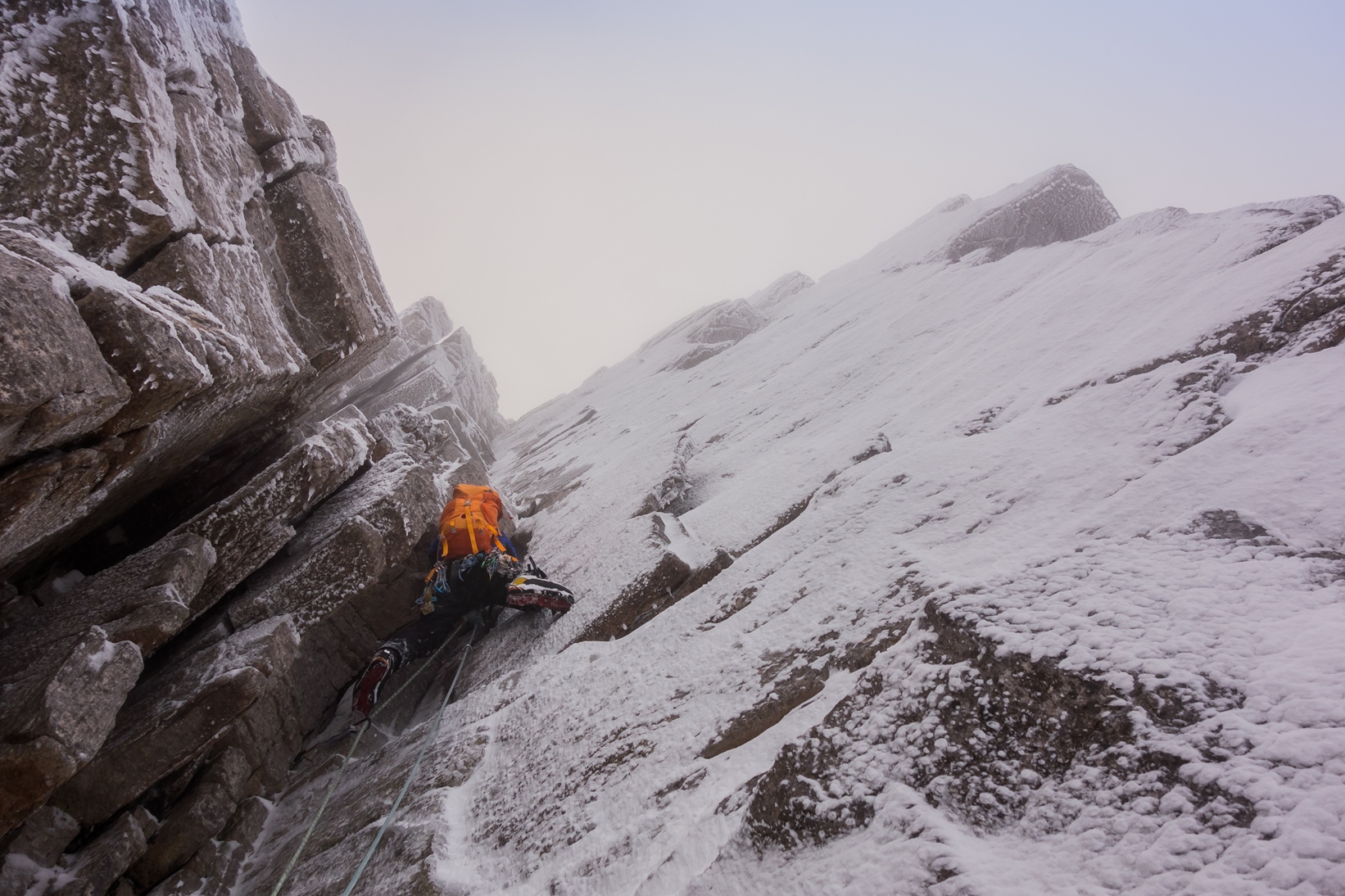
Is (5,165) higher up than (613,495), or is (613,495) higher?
(5,165)

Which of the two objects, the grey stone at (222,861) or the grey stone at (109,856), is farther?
the grey stone at (222,861)

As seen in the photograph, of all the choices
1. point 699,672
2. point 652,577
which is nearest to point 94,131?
point 652,577

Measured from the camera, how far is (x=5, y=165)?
184 inches

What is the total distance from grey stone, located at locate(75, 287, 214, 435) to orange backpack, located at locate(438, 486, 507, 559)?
12.7ft

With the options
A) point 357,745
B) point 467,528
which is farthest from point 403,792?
point 467,528

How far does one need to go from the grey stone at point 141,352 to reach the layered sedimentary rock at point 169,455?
0.7 inches

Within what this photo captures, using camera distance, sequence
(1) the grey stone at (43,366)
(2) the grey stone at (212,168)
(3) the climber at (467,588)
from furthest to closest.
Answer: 1. (3) the climber at (467,588)
2. (2) the grey stone at (212,168)
3. (1) the grey stone at (43,366)

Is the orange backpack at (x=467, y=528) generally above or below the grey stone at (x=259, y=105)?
below

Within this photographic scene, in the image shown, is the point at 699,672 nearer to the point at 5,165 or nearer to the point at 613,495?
the point at 613,495

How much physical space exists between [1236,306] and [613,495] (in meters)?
8.51

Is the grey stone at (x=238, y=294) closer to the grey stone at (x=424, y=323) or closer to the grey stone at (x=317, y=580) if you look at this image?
the grey stone at (x=317, y=580)

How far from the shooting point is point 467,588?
7609 millimetres

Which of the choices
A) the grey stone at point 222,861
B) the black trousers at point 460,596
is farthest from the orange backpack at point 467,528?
the grey stone at point 222,861

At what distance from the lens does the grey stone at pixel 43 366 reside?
327 cm
